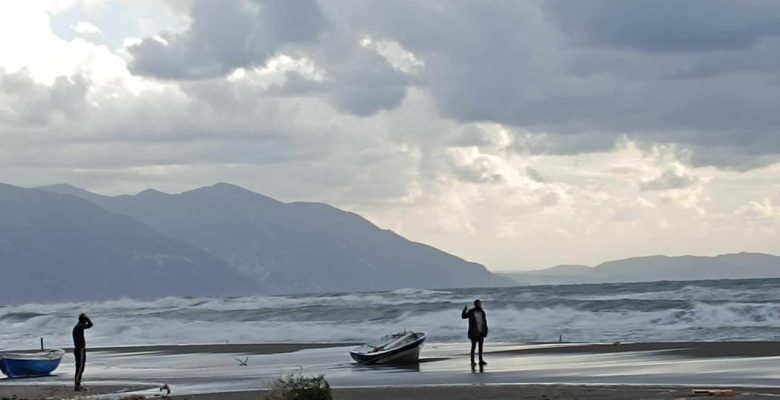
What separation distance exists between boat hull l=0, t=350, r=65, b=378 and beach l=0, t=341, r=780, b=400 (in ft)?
1.49

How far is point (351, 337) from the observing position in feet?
179

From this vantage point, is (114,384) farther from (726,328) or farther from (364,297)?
(364,297)

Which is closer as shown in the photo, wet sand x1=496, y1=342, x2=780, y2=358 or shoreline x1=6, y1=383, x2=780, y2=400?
→ shoreline x1=6, y1=383, x2=780, y2=400

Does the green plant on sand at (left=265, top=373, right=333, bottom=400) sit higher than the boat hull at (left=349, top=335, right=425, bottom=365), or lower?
lower

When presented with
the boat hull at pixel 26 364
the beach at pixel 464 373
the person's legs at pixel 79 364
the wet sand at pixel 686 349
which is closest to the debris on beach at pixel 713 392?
the beach at pixel 464 373

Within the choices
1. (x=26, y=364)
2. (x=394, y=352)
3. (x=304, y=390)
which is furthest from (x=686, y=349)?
(x=304, y=390)

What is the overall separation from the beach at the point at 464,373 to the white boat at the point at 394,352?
0.37m

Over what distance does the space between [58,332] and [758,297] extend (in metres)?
35.4

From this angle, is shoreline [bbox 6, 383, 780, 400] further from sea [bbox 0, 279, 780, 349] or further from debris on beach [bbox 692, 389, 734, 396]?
sea [bbox 0, 279, 780, 349]

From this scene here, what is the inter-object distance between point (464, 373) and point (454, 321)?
1050 inches

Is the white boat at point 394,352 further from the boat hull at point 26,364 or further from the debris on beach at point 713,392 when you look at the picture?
the debris on beach at point 713,392

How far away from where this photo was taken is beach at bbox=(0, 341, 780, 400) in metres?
25.3

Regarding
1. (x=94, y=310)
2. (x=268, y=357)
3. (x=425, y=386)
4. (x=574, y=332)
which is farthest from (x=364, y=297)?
(x=425, y=386)

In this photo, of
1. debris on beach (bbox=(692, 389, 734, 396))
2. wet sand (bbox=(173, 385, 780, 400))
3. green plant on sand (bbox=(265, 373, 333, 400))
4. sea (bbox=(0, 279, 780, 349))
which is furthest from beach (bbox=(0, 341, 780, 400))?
sea (bbox=(0, 279, 780, 349))
